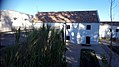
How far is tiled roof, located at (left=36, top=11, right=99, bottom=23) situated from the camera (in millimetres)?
34250

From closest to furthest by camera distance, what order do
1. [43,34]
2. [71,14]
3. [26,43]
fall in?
[26,43] < [43,34] < [71,14]

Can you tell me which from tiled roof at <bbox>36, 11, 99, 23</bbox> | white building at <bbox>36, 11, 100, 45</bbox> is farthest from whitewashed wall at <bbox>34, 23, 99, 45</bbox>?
tiled roof at <bbox>36, 11, 99, 23</bbox>

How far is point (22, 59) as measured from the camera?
10.2ft

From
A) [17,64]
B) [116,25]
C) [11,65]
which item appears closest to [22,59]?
[17,64]

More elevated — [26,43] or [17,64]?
[26,43]

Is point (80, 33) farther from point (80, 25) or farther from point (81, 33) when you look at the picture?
point (80, 25)

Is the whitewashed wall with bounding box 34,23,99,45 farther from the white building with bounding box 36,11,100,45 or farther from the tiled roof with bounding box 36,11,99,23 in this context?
the tiled roof with bounding box 36,11,99,23

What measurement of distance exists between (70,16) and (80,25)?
2.80m

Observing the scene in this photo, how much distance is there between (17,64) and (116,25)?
1636 inches

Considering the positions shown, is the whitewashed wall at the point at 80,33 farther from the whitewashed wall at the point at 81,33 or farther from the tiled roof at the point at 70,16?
the tiled roof at the point at 70,16

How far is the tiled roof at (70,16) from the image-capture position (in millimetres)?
34250

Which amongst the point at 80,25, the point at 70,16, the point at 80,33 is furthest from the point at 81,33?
the point at 70,16

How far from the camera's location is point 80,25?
1347 inches

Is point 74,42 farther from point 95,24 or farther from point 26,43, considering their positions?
point 26,43
